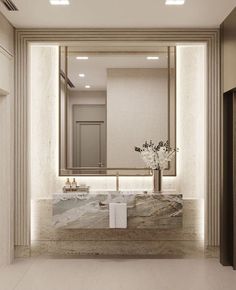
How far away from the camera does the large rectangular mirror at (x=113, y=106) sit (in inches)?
223

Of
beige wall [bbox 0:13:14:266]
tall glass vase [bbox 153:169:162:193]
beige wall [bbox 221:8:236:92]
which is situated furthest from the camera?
tall glass vase [bbox 153:169:162:193]

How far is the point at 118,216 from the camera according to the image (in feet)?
17.0

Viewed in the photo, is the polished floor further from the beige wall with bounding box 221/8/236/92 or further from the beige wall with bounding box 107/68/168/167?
the beige wall with bounding box 221/8/236/92

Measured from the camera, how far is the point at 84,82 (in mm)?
5707

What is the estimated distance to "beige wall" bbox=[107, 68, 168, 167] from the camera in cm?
569

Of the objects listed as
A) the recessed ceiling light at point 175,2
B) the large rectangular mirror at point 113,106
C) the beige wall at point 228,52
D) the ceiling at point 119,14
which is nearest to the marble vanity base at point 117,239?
the large rectangular mirror at point 113,106

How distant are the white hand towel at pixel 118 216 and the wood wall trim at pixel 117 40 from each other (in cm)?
98

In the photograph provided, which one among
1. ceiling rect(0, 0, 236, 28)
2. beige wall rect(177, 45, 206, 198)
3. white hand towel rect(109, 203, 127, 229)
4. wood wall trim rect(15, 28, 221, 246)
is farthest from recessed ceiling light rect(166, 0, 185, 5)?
white hand towel rect(109, 203, 127, 229)

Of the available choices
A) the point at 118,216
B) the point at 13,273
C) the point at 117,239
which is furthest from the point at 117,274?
the point at 13,273

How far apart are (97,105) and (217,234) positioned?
2154 millimetres

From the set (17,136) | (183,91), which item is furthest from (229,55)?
(17,136)

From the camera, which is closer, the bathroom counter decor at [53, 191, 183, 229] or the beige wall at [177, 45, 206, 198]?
the bathroom counter decor at [53, 191, 183, 229]

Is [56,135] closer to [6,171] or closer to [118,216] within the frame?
[6,171]

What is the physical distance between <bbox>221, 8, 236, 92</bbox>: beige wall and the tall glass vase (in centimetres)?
124
